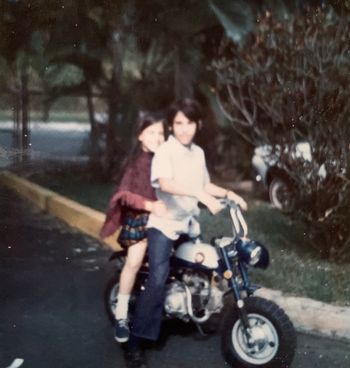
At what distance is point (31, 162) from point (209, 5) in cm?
190

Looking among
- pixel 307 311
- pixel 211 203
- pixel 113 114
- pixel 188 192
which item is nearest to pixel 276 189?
pixel 113 114

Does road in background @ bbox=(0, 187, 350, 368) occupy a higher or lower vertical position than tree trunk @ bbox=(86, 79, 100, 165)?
lower

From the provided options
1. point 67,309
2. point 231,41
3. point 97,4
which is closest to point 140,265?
point 67,309

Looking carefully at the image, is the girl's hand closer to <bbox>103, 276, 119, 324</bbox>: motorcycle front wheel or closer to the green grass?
<bbox>103, 276, 119, 324</bbox>: motorcycle front wheel

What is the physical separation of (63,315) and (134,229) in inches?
38.1

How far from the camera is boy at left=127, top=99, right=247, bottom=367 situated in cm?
380

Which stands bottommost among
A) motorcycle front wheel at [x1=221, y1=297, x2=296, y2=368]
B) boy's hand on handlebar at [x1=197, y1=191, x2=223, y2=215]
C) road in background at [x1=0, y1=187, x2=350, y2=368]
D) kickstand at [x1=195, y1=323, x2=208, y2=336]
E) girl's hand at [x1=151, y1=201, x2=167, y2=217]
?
road in background at [x1=0, y1=187, x2=350, y2=368]

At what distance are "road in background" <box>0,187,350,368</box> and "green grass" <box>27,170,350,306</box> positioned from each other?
49cm

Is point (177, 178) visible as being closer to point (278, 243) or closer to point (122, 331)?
point (122, 331)

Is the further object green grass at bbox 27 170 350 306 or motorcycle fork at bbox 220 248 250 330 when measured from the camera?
green grass at bbox 27 170 350 306

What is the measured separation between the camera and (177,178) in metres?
3.83

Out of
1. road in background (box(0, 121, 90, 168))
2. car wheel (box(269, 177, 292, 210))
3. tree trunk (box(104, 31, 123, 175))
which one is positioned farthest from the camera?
car wheel (box(269, 177, 292, 210))

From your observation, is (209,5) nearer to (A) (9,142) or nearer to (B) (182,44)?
(B) (182,44)

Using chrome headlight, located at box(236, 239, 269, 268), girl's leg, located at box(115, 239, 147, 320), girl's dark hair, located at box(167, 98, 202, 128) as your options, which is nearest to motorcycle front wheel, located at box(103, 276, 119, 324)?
girl's leg, located at box(115, 239, 147, 320)
